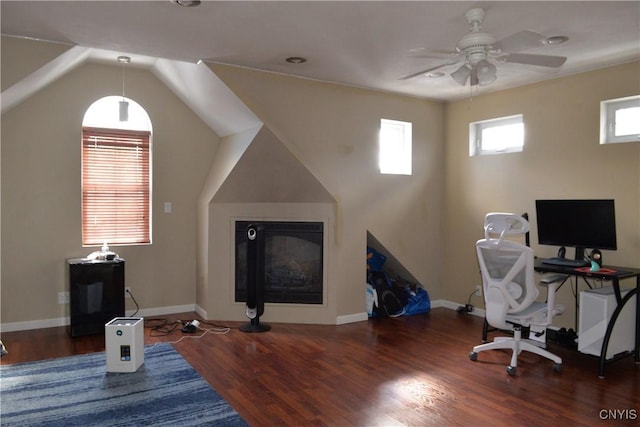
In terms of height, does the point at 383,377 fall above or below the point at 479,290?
below

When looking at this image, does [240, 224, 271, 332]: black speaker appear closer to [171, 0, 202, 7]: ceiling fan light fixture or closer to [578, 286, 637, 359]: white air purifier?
[171, 0, 202, 7]: ceiling fan light fixture

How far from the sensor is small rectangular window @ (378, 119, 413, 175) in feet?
18.0

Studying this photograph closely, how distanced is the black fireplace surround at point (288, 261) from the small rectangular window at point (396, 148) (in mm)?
1263

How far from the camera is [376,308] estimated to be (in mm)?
5191

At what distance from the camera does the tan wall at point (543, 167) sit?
4.05 m

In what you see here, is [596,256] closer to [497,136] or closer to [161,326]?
[497,136]

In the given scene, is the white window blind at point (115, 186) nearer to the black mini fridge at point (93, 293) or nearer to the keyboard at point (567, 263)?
the black mini fridge at point (93, 293)

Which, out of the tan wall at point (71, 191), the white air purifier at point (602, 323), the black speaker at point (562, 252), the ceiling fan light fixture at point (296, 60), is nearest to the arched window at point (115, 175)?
the tan wall at point (71, 191)

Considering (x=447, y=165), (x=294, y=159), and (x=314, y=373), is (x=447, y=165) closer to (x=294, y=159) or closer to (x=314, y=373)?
(x=294, y=159)

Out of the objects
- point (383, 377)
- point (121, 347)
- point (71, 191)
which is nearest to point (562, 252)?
point (383, 377)

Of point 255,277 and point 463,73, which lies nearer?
point 463,73

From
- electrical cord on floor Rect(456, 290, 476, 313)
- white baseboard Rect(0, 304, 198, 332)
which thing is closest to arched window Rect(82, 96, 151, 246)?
white baseboard Rect(0, 304, 198, 332)

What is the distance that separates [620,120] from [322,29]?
284 centimetres

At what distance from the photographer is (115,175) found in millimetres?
4965
